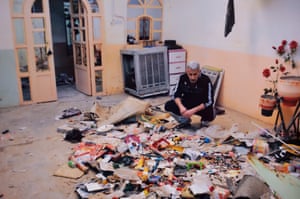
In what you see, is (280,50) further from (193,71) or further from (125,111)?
(125,111)

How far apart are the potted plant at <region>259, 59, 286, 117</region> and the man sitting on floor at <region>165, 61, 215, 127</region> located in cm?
68

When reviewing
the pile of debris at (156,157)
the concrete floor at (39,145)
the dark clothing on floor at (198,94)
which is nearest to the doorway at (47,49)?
the concrete floor at (39,145)

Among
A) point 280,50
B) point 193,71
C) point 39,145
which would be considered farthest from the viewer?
point 280,50

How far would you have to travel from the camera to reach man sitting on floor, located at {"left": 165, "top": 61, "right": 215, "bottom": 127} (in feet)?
13.0

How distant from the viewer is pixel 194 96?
13.5ft

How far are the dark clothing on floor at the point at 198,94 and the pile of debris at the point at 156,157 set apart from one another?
0.24 metres

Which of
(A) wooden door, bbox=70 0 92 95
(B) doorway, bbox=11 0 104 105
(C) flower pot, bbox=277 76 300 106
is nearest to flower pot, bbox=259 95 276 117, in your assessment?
(C) flower pot, bbox=277 76 300 106

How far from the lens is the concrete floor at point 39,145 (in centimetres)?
285

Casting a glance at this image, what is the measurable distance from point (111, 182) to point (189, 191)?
771 millimetres

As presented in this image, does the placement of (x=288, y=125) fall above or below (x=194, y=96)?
below

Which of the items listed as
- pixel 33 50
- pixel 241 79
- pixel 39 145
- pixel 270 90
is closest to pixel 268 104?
pixel 270 90

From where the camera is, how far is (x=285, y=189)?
6.56ft

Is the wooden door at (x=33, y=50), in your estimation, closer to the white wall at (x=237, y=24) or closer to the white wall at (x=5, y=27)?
the white wall at (x=5, y=27)

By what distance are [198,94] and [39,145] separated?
223cm
